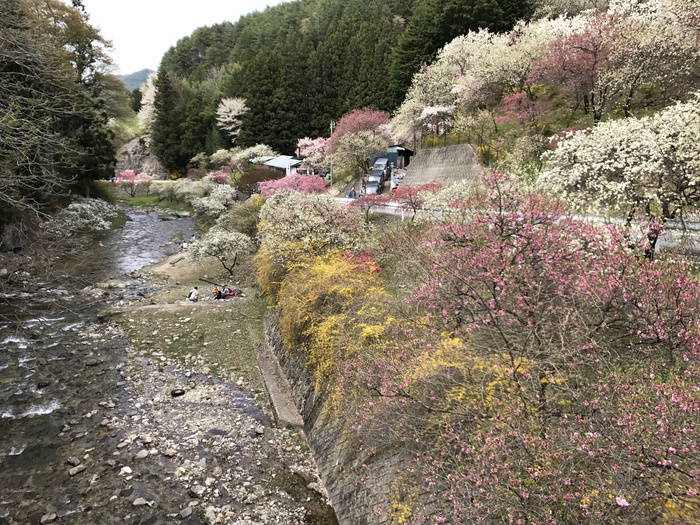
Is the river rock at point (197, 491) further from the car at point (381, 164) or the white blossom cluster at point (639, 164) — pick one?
the car at point (381, 164)

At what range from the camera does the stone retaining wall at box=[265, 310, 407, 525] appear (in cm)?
751

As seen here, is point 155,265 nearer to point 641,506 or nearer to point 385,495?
point 385,495

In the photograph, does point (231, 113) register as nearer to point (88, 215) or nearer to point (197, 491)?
point (88, 215)

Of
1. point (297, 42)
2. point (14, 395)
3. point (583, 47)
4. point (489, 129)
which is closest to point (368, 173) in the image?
point (489, 129)

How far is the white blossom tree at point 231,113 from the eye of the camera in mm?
57656

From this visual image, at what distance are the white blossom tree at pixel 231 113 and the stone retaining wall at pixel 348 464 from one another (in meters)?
54.3

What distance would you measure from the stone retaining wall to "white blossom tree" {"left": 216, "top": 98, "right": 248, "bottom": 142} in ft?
178

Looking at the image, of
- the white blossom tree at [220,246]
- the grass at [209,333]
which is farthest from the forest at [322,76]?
the grass at [209,333]

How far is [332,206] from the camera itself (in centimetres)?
2036

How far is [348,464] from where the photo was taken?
8.90 metres

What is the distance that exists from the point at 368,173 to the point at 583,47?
19520 mm

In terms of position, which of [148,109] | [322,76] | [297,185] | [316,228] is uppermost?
[322,76]

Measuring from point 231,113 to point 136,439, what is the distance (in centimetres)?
5723

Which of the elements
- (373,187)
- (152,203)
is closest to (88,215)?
(152,203)
